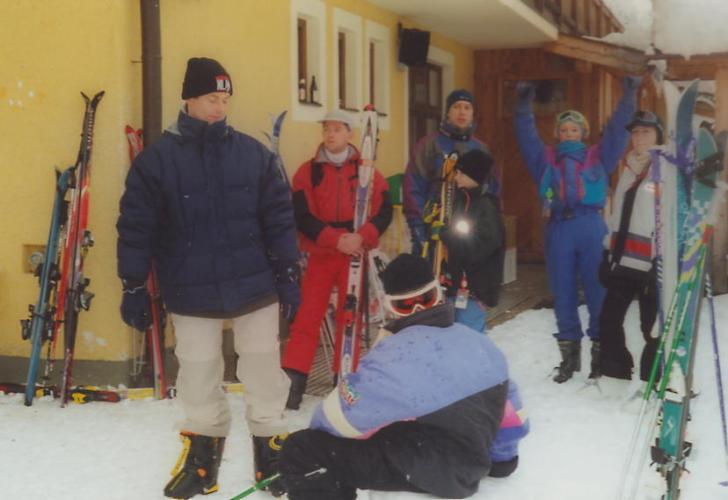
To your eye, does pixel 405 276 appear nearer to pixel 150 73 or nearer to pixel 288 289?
pixel 288 289

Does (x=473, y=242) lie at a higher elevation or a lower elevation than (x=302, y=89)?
lower

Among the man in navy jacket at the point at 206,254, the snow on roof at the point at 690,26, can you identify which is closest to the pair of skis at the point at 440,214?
the man in navy jacket at the point at 206,254

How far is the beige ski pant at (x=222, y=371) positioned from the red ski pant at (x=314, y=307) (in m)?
1.04

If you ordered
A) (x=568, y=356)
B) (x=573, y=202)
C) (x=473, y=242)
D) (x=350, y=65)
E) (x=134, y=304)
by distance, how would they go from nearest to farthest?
(x=134, y=304) < (x=473, y=242) < (x=573, y=202) < (x=568, y=356) < (x=350, y=65)

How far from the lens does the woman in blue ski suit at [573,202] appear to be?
5684mm

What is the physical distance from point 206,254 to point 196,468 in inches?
34.7

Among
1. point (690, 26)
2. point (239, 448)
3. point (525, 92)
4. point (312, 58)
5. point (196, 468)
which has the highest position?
point (690, 26)

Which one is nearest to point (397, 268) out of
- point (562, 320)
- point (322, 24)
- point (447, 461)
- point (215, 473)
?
point (447, 461)

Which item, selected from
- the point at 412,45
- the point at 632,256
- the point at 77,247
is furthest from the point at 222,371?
the point at 412,45

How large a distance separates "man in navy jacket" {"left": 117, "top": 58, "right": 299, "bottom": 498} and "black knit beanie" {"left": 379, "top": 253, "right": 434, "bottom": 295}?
949 mm

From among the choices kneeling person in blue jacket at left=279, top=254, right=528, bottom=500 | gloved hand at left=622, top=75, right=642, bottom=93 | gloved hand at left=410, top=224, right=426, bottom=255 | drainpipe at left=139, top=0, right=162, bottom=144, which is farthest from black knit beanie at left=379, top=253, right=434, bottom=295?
gloved hand at left=622, top=75, right=642, bottom=93

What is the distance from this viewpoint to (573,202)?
5668 millimetres

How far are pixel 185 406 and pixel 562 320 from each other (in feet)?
8.87

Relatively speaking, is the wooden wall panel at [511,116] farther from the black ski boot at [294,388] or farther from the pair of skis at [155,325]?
the black ski boot at [294,388]
